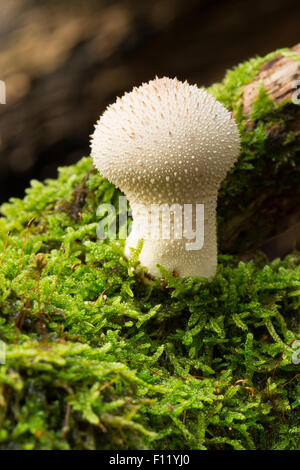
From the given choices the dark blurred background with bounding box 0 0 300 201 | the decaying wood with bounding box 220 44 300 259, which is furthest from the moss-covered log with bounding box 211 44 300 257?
the dark blurred background with bounding box 0 0 300 201

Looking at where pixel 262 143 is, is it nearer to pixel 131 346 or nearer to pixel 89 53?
pixel 131 346

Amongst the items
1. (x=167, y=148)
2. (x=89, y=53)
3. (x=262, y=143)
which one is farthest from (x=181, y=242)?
(x=89, y=53)

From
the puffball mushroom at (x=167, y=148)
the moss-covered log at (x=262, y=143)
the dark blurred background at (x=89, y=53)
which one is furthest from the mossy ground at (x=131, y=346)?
the dark blurred background at (x=89, y=53)

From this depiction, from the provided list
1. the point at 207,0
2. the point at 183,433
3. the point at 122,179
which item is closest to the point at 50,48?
the point at 207,0

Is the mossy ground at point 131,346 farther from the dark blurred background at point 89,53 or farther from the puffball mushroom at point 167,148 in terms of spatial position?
the dark blurred background at point 89,53

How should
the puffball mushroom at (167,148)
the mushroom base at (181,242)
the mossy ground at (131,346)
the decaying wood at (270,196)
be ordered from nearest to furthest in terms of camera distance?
the mossy ground at (131,346) < the puffball mushroom at (167,148) < the mushroom base at (181,242) < the decaying wood at (270,196)

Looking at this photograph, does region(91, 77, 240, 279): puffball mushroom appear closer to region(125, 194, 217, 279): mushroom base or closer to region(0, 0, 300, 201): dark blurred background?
region(125, 194, 217, 279): mushroom base
